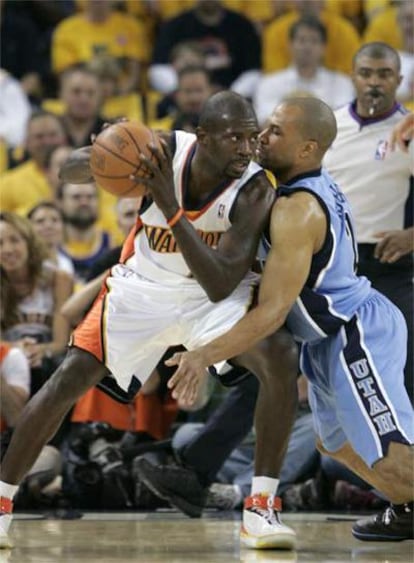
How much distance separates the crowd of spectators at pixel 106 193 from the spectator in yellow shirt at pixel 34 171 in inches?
0.4

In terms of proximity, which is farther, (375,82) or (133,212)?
(133,212)

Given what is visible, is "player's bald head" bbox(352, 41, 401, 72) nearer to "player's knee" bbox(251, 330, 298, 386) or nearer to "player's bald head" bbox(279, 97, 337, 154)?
"player's bald head" bbox(279, 97, 337, 154)

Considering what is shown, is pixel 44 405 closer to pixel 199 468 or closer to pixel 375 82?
pixel 199 468

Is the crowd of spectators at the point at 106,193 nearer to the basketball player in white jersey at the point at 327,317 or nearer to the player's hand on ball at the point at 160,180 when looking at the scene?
the basketball player in white jersey at the point at 327,317

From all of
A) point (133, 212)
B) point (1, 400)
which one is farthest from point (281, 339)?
point (133, 212)

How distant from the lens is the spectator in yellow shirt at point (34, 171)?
9.20 metres

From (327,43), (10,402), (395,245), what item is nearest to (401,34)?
(327,43)

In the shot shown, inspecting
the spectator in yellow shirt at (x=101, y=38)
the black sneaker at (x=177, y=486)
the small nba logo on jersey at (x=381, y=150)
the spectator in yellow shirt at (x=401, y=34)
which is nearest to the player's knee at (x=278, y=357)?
the black sneaker at (x=177, y=486)

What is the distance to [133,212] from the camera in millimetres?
7410

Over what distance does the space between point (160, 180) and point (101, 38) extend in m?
6.38

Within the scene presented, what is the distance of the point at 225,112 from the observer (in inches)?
190

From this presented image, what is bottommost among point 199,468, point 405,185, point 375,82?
point 199,468

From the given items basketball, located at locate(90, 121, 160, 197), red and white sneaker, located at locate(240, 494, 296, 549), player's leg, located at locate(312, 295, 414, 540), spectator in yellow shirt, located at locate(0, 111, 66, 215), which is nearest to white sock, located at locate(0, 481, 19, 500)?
red and white sneaker, located at locate(240, 494, 296, 549)

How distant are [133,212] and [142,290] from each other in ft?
8.01
